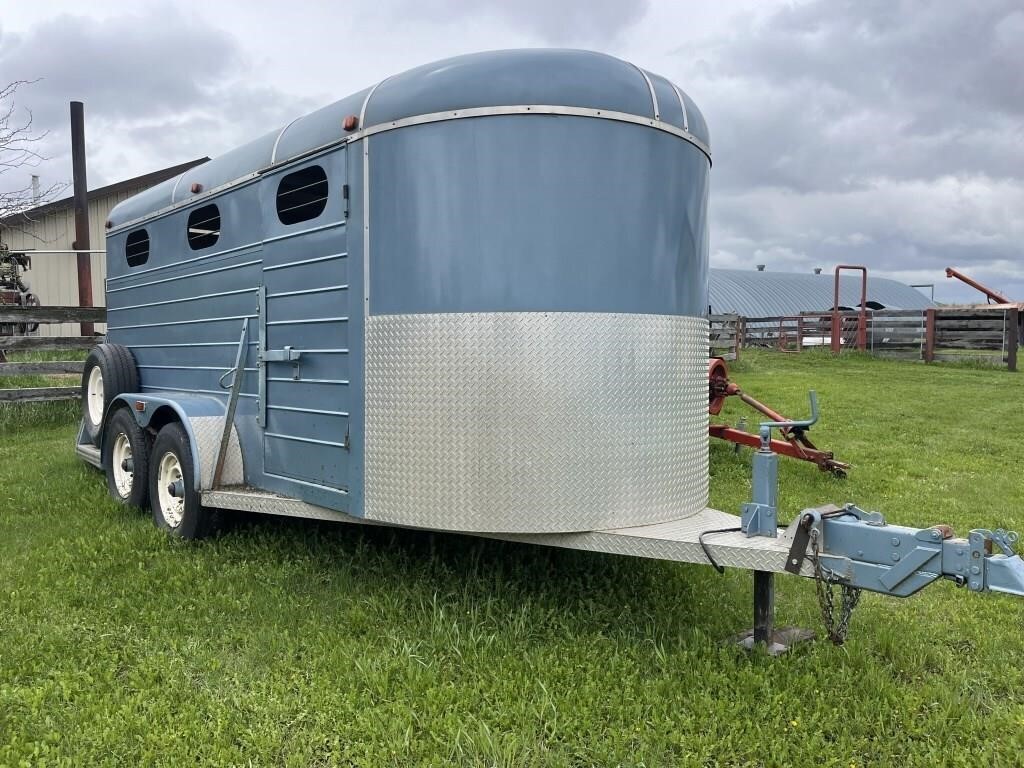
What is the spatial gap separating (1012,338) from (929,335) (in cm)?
152

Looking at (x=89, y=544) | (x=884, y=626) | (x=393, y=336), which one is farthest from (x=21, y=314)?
(x=884, y=626)

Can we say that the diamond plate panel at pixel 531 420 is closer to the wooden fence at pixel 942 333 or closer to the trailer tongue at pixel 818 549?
the trailer tongue at pixel 818 549

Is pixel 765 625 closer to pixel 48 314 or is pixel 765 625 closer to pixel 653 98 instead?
pixel 653 98

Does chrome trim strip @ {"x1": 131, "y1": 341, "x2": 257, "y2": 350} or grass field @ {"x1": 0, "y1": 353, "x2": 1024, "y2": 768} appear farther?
chrome trim strip @ {"x1": 131, "y1": 341, "x2": 257, "y2": 350}

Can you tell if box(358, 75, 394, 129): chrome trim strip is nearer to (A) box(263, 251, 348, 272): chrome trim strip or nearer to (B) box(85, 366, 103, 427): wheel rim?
(A) box(263, 251, 348, 272): chrome trim strip

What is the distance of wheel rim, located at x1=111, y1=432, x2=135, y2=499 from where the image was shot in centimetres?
596

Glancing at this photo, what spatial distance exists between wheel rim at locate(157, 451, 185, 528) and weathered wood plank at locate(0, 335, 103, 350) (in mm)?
6567

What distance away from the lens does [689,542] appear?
132 inches

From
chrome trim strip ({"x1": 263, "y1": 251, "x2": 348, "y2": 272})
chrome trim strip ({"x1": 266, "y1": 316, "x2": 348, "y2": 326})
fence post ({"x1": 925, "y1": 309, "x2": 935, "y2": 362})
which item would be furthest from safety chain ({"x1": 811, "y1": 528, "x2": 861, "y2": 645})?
fence post ({"x1": 925, "y1": 309, "x2": 935, "y2": 362})

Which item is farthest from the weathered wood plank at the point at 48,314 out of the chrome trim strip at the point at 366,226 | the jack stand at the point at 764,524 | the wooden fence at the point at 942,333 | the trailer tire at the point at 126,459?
the wooden fence at the point at 942,333

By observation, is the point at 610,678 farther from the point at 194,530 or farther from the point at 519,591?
the point at 194,530

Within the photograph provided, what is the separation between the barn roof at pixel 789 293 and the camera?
122ft

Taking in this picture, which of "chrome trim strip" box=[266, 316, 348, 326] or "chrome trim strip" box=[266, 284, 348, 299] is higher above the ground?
"chrome trim strip" box=[266, 284, 348, 299]

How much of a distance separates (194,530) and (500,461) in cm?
232
